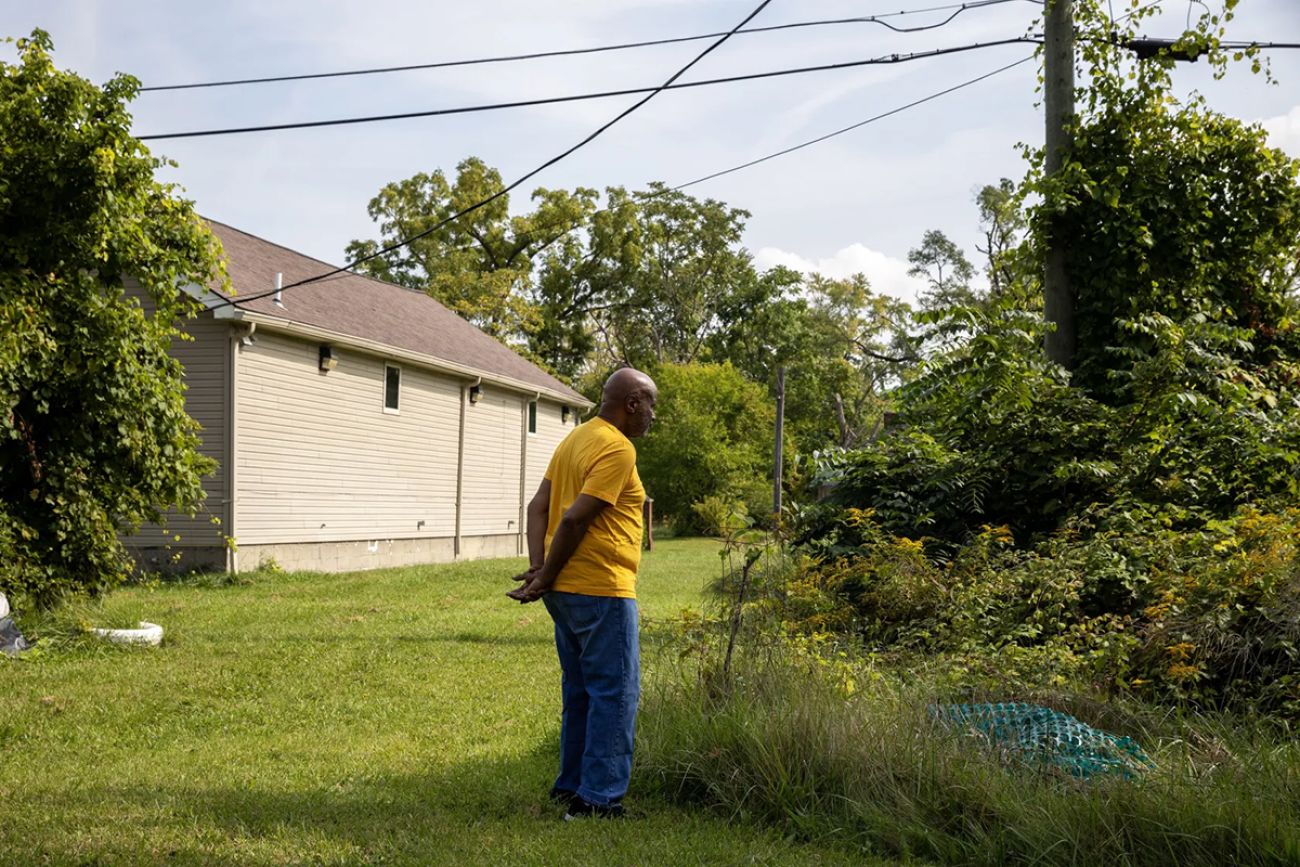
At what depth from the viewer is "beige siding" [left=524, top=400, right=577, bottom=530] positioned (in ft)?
93.6

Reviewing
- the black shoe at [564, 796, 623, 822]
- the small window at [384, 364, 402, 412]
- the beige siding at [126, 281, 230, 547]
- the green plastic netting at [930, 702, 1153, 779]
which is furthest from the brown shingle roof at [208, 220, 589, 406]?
the green plastic netting at [930, 702, 1153, 779]

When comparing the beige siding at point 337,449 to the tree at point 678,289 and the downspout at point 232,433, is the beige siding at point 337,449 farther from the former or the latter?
the tree at point 678,289

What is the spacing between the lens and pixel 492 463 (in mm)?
26234

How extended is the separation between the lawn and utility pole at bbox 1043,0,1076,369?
571 centimetres

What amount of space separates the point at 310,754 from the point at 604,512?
8.93 ft

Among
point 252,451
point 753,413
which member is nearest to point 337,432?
point 252,451

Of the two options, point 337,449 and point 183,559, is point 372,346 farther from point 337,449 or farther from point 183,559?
point 183,559

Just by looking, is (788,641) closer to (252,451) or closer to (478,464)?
(252,451)

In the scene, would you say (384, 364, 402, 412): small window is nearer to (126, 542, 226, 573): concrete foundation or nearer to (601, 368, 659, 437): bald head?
(126, 542, 226, 573): concrete foundation

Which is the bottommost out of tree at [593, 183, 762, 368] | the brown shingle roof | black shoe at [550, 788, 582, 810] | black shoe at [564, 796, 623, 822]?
black shoe at [550, 788, 582, 810]

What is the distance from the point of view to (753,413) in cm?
4584

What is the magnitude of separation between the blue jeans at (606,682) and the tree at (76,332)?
7.04m

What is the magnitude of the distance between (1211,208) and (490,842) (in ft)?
32.0

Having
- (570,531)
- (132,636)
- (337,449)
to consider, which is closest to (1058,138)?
(570,531)
